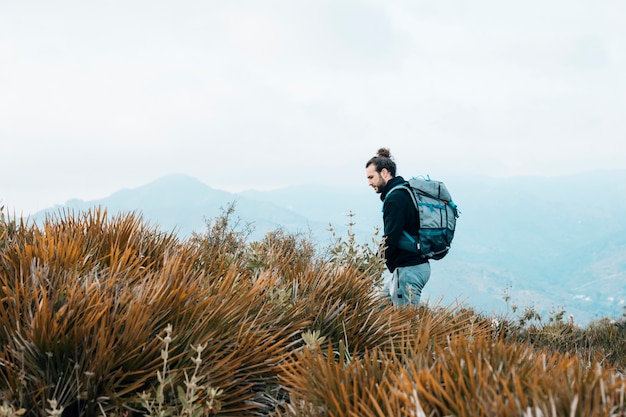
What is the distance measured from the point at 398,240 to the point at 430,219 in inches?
17.6

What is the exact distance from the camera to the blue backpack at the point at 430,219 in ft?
20.7

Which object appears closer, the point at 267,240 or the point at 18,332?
the point at 18,332

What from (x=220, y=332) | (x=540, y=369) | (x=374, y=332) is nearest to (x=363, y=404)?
(x=540, y=369)

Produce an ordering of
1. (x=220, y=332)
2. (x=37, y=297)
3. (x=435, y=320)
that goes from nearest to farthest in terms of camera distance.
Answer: (x=37, y=297) < (x=220, y=332) < (x=435, y=320)

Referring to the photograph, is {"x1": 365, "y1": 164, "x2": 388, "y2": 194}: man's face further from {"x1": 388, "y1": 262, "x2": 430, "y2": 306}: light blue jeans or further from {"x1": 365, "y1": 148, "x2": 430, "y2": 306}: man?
{"x1": 388, "y1": 262, "x2": 430, "y2": 306}: light blue jeans

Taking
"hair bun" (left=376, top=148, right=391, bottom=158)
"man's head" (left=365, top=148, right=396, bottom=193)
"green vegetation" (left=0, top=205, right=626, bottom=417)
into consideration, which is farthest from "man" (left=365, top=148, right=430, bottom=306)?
"green vegetation" (left=0, top=205, right=626, bottom=417)

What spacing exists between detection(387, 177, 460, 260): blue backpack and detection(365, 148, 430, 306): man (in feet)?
0.21

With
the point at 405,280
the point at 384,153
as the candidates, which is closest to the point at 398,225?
the point at 405,280

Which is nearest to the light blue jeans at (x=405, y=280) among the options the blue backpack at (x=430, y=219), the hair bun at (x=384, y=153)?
the blue backpack at (x=430, y=219)

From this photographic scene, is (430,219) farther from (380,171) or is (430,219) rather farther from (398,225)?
(380,171)

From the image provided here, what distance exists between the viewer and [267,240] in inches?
299

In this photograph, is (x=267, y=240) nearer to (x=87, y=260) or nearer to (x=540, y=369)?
(x=87, y=260)

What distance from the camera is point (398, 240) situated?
628cm

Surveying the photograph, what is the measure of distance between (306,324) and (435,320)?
1.23 meters
